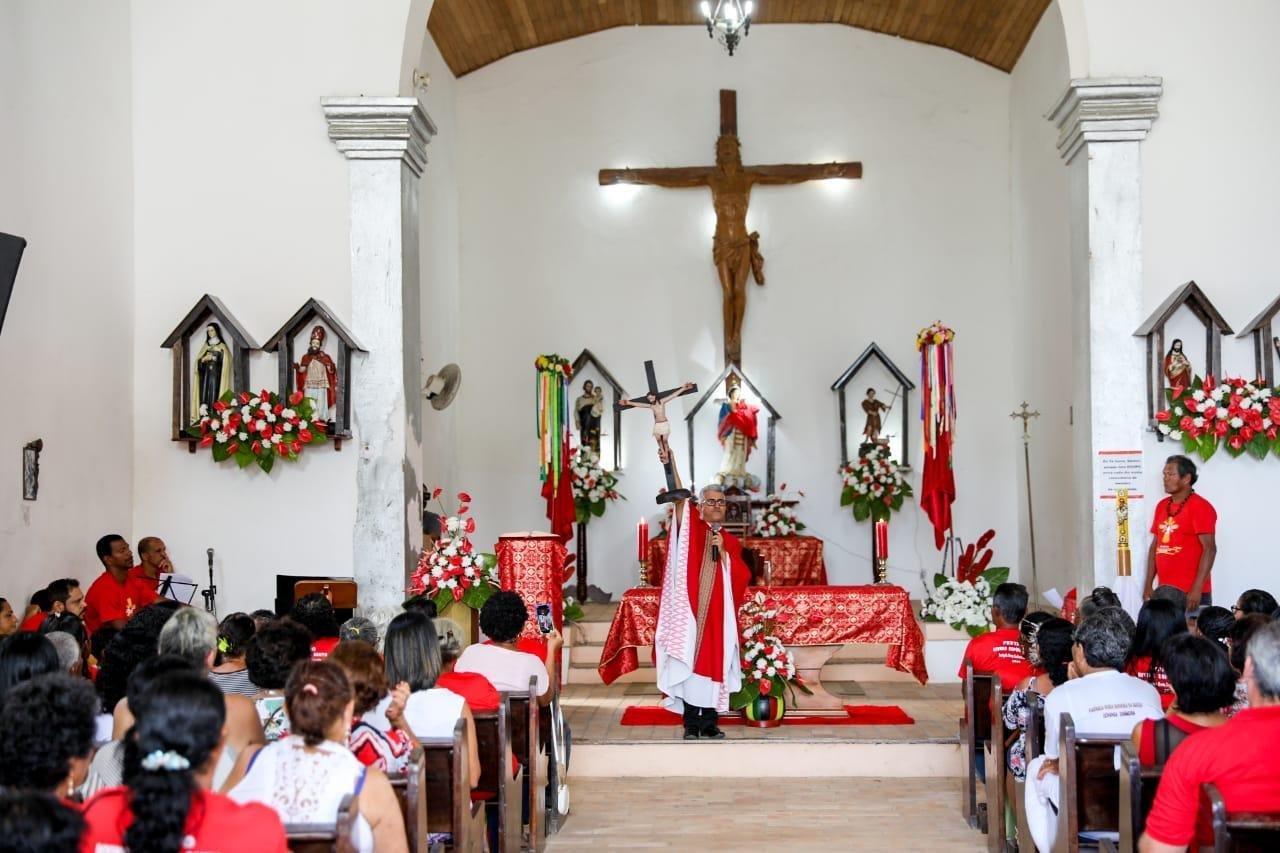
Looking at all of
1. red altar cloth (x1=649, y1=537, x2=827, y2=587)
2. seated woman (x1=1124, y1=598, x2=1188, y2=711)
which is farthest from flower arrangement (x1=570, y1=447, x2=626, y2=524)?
seated woman (x1=1124, y1=598, x2=1188, y2=711)

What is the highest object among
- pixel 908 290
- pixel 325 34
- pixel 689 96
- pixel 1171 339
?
pixel 689 96

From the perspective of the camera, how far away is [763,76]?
1252cm

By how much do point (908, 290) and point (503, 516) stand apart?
4.35 metres

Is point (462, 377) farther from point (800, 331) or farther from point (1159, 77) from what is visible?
point (1159, 77)

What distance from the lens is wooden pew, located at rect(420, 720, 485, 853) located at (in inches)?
164

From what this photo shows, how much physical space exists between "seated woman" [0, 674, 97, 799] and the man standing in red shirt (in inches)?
245

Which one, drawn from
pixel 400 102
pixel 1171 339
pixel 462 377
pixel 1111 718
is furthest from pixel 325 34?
pixel 1111 718

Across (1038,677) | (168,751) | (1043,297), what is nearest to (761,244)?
(1043,297)

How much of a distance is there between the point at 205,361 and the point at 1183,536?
5.87 meters

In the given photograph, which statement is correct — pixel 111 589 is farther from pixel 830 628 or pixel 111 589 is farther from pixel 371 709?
pixel 830 628

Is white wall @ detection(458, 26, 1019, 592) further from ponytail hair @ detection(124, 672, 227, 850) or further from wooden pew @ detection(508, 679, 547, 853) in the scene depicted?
ponytail hair @ detection(124, 672, 227, 850)

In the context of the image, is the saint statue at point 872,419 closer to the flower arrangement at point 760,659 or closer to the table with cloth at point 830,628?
the table with cloth at point 830,628

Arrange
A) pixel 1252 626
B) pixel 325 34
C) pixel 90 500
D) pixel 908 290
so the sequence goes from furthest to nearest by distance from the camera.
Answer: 1. pixel 908 290
2. pixel 325 34
3. pixel 90 500
4. pixel 1252 626

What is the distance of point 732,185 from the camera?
12227 millimetres
